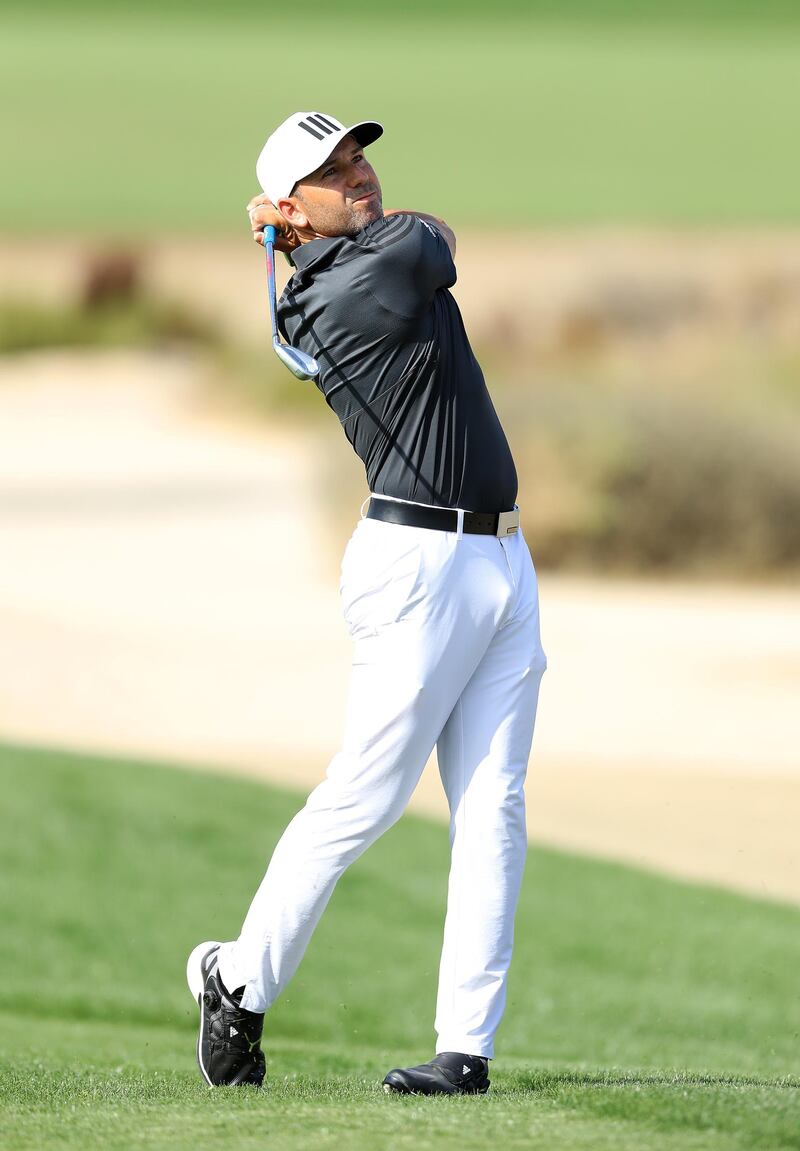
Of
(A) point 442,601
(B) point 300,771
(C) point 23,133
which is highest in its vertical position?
→ (C) point 23,133

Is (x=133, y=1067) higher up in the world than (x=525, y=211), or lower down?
lower down

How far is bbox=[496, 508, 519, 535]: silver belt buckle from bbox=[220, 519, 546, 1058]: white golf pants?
0.08ft

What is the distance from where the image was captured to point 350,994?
7023 millimetres

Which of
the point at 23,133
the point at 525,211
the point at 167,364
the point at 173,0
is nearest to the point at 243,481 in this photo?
the point at 167,364

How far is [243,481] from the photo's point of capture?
73.8 ft

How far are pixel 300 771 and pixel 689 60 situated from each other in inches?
2264

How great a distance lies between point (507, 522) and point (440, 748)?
49 centimetres

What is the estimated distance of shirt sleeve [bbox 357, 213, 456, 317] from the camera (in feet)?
13.3

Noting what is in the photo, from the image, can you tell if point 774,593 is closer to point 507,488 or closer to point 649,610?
point 649,610

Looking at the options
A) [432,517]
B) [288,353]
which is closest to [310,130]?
[288,353]

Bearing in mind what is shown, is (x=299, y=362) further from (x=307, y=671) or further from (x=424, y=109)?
(x=424, y=109)

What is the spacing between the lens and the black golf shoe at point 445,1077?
402cm

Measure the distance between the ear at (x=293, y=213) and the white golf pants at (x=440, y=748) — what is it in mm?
634

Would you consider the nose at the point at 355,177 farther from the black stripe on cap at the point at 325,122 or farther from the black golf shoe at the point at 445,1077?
the black golf shoe at the point at 445,1077
